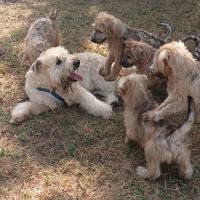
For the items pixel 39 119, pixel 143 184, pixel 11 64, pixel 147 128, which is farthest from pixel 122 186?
pixel 11 64

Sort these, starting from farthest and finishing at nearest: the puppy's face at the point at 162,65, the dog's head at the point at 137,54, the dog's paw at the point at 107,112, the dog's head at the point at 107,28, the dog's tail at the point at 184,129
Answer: the dog's head at the point at 107,28, the dog's head at the point at 137,54, the dog's paw at the point at 107,112, the puppy's face at the point at 162,65, the dog's tail at the point at 184,129

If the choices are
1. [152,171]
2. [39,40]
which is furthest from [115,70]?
[152,171]

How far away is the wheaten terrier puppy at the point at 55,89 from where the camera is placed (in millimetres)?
6859

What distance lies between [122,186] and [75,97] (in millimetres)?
1929

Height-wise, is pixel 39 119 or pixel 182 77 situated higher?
pixel 182 77

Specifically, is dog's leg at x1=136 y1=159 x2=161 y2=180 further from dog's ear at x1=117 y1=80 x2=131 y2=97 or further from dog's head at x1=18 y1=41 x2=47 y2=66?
dog's head at x1=18 y1=41 x2=47 y2=66

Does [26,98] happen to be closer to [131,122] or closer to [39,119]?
[39,119]

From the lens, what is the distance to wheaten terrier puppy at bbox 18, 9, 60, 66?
7.89m

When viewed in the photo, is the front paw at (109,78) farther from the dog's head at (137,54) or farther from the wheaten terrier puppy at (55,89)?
the wheaten terrier puppy at (55,89)

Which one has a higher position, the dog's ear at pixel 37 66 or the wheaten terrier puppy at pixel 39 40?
the dog's ear at pixel 37 66

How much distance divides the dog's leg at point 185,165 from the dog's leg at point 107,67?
250cm

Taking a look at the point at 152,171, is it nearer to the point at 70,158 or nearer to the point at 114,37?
the point at 70,158

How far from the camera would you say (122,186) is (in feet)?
18.5

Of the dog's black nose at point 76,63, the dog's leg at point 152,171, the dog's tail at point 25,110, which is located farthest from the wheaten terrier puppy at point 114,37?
the dog's leg at point 152,171
